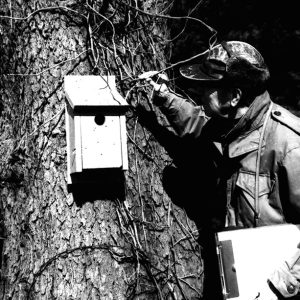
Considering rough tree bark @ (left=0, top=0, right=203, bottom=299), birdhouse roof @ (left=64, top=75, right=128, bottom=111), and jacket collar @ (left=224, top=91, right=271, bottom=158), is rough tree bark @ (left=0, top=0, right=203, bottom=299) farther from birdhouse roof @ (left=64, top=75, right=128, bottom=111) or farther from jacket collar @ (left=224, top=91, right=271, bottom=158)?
jacket collar @ (left=224, top=91, right=271, bottom=158)

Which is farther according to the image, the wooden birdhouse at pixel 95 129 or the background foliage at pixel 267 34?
the background foliage at pixel 267 34

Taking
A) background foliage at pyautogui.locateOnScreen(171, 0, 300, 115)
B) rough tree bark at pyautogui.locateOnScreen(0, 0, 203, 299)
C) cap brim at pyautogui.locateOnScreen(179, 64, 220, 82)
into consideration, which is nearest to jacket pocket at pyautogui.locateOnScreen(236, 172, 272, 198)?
rough tree bark at pyautogui.locateOnScreen(0, 0, 203, 299)

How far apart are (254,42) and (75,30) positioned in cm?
235

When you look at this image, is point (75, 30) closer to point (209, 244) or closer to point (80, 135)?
point (80, 135)

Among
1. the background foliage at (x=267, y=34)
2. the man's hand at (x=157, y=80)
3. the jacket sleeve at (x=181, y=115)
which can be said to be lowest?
the jacket sleeve at (x=181, y=115)

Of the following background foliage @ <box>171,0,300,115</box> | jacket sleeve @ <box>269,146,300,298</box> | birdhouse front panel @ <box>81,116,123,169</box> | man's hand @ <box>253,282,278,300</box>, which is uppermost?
background foliage @ <box>171,0,300,115</box>

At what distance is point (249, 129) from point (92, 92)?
3.10 feet

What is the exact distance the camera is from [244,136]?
152 inches

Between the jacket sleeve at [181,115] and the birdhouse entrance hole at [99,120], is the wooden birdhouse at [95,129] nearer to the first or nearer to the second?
the birdhouse entrance hole at [99,120]

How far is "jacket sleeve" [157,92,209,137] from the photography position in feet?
13.1

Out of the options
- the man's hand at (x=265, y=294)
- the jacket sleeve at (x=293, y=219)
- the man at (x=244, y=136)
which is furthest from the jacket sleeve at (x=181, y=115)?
the man's hand at (x=265, y=294)

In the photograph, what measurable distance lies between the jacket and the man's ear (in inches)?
4.7

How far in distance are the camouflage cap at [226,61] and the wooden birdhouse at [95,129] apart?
0.59 meters

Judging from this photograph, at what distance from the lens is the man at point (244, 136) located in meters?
3.62
